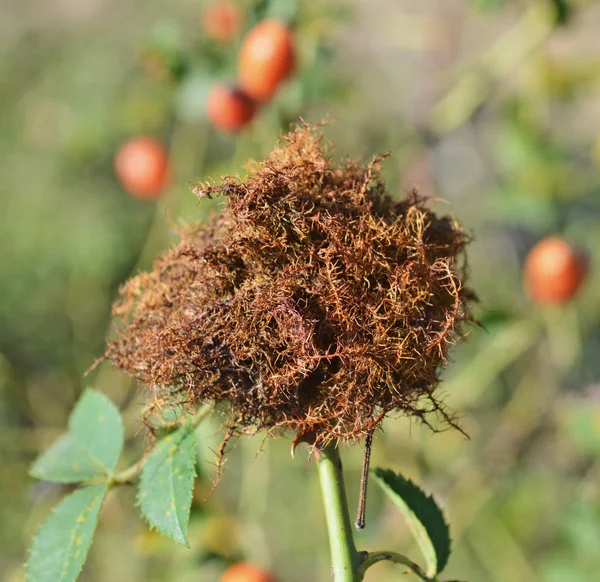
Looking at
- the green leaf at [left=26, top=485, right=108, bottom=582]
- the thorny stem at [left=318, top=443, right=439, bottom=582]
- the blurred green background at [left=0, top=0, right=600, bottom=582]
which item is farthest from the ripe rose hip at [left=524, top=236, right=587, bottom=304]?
the green leaf at [left=26, top=485, right=108, bottom=582]

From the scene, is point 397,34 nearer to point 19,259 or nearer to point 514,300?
point 514,300

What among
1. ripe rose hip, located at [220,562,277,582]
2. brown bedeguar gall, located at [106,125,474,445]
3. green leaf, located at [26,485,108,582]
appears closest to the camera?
brown bedeguar gall, located at [106,125,474,445]

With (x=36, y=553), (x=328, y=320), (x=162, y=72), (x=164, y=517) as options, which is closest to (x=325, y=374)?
(x=328, y=320)

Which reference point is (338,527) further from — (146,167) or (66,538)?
(146,167)

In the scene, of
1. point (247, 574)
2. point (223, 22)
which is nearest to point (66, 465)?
point (247, 574)

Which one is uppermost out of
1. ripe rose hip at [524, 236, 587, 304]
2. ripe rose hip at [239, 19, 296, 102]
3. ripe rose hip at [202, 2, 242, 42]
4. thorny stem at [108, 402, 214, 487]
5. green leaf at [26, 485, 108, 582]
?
ripe rose hip at [202, 2, 242, 42]

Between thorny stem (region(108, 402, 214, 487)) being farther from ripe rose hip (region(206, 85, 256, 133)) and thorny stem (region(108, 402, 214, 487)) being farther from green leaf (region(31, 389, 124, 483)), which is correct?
ripe rose hip (region(206, 85, 256, 133))
